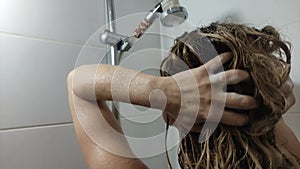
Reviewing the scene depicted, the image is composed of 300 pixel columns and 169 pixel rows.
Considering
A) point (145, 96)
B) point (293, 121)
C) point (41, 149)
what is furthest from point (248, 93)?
point (41, 149)

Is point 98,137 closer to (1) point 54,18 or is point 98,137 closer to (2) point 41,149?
(2) point 41,149

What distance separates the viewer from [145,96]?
0.39 m

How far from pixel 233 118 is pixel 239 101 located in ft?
0.10

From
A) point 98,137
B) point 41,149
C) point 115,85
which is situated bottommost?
point 41,149

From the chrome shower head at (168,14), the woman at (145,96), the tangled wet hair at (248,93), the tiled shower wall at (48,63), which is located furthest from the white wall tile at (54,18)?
the tangled wet hair at (248,93)

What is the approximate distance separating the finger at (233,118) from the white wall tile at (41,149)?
56 cm

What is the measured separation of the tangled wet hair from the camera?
0.39m

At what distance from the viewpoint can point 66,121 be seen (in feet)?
2.67

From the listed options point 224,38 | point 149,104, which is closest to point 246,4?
point 224,38

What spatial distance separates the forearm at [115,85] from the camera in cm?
40

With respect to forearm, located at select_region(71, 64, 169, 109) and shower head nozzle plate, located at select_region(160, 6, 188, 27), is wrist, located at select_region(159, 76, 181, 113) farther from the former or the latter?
shower head nozzle plate, located at select_region(160, 6, 188, 27)

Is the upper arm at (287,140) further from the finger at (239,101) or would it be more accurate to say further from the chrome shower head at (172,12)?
the chrome shower head at (172,12)

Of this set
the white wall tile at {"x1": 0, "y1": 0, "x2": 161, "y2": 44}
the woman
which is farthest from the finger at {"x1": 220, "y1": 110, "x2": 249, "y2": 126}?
the white wall tile at {"x1": 0, "y1": 0, "x2": 161, "y2": 44}

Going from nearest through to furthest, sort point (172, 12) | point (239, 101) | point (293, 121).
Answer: point (239, 101) → point (293, 121) → point (172, 12)
